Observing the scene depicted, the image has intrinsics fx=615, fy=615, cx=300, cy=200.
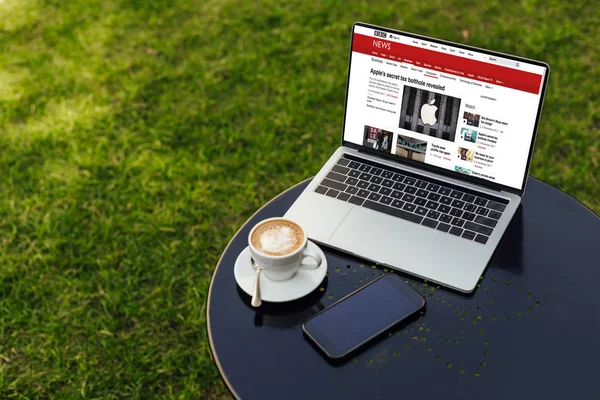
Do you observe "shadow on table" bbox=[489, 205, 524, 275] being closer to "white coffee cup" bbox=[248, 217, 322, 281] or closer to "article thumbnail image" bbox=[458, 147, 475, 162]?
"article thumbnail image" bbox=[458, 147, 475, 162]

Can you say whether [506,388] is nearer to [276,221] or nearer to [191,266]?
[276,221]

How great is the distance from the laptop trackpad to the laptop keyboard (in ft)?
0.13

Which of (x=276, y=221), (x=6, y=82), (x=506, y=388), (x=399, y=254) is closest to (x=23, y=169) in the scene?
(x=6, y=82)

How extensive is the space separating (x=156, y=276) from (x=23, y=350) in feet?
2.21

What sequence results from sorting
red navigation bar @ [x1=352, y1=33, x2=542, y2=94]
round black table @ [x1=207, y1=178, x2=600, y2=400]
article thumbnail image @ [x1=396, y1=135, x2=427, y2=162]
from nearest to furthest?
1. round black table @ [x1=207, y1=178, x2=600, y2=400]
2. red navigation bar @ [x1=352, y1=33, x2=542, y2=94]
3. article thumbnail image @ [x1=396, y1=135, x2=427, y2=162]

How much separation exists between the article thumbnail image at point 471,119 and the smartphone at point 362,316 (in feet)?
1.85

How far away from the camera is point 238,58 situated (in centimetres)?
418

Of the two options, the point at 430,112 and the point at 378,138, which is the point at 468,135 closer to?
the point at 430,112

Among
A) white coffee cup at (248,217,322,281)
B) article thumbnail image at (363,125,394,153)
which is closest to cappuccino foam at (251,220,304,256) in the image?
white coffee cup at (248,217,322,281)

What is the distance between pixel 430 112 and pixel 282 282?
75cm

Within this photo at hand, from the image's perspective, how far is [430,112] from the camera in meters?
2.02

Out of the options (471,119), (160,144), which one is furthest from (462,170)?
(160,144)

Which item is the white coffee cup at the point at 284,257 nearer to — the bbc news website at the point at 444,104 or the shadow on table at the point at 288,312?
the shadow on table at the point at 288,312

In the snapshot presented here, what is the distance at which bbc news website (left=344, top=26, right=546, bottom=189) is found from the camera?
1876 mm
